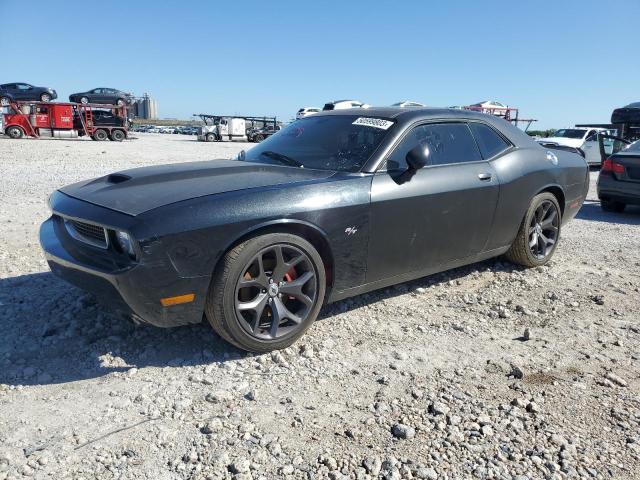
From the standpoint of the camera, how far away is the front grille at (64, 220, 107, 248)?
2920 millimetres

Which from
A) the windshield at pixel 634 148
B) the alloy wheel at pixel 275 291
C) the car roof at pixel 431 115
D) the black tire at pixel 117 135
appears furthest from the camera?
the black tire at pixel 117 135

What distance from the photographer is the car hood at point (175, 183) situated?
9.61 ft

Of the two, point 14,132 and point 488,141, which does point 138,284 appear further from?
point 14,132

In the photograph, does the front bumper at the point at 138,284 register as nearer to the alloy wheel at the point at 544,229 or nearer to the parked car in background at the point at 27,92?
the alloy wheel at the point at 544,229

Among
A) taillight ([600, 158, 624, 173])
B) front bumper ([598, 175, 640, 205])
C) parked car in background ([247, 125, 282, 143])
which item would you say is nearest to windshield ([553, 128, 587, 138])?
taillight ([600, 158, 624, 173])

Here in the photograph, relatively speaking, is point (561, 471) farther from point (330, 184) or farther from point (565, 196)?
point (565, 196)

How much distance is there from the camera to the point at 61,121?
28578 millimetres

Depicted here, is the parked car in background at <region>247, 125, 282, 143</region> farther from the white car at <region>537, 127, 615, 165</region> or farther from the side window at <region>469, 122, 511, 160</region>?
the side window at <region>469, 122, 511, 160</region>

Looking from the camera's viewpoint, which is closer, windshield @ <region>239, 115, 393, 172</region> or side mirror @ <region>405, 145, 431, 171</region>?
side mirror @ <region>405, 145, 431, 171</region>

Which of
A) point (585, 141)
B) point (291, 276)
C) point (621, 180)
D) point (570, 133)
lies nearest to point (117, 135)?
point (570, 133)

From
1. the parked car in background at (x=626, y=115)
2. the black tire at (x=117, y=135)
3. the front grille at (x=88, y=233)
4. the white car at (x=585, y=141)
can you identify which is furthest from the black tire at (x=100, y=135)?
the front grille at (x=88, y=233)

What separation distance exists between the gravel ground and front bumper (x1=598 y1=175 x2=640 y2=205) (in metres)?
4.41

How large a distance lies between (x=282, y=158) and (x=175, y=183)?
1.01 m

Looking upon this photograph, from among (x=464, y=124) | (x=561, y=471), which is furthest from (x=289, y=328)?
(x=464, y=124)
